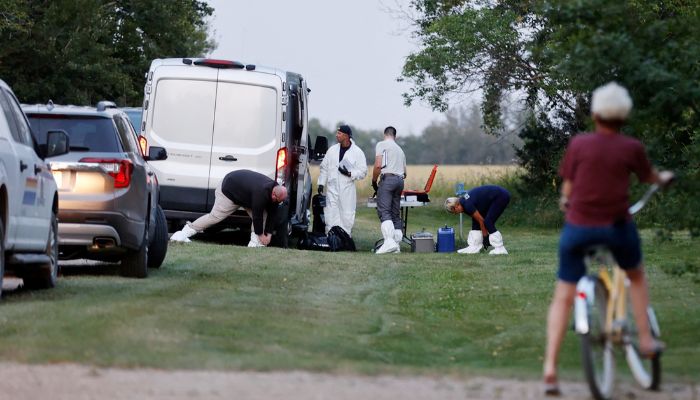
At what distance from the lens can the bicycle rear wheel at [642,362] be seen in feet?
29.5

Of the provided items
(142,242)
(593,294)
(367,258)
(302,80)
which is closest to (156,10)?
(302,80)

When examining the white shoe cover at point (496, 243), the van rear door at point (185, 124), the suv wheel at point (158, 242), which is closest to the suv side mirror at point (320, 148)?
the van rear door at point (185, 124)

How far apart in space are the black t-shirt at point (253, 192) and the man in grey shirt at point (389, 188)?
3.04 meters

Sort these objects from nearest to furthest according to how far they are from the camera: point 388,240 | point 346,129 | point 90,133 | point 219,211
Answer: point 90,133
point 219,211
point 388,240
point 346,129

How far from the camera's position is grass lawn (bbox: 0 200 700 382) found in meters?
10.1

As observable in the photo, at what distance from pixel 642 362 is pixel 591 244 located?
33.5 inches

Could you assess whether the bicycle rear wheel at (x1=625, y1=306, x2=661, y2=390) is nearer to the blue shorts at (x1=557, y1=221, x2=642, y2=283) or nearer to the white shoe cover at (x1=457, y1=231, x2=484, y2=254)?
the blue shorts at (x1=557, y1=221, x2=642, y2=283)

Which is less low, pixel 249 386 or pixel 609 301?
pixel 609 301

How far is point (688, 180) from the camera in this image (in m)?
12.0

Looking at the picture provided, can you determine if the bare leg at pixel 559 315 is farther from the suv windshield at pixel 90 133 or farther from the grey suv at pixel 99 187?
the suv windshield at pixel 90 133

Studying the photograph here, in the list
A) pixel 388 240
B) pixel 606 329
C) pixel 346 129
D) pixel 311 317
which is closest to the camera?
pixel 606 329

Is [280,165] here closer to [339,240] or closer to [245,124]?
[245,124]

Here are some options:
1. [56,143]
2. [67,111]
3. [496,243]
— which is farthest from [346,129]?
[56,143]

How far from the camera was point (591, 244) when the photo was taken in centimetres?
874
